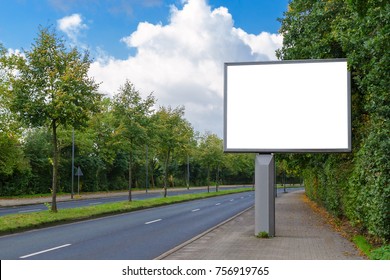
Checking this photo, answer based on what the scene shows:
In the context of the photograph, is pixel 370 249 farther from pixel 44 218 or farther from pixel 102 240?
pixel 44 218

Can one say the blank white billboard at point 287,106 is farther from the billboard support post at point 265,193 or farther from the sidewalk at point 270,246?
the sidewalk at point 270,246

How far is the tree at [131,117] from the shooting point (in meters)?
28.2

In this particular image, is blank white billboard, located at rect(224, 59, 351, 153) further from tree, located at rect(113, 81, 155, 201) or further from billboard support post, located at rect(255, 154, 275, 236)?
tree, located at rect(113, 81, 155, 201)

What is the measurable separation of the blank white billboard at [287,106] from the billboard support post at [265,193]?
0.42m

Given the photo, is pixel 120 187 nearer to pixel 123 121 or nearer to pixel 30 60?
pixel 123 121

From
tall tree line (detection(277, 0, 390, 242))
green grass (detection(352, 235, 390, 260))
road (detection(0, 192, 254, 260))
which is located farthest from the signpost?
road (detection(0, 192, 254, 260))

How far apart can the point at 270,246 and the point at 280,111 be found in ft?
13.2

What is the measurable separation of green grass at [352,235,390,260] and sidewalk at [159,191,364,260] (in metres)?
0.21

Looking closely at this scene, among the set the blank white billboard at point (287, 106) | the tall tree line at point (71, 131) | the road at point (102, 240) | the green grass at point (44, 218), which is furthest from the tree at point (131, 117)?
the blank white billboard at point (287, 106)

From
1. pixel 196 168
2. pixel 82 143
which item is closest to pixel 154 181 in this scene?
pixel 196 168

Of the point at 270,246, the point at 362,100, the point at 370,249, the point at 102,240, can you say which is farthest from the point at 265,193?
the point at 362,100

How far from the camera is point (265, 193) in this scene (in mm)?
14055

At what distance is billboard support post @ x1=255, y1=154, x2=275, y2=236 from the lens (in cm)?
1403

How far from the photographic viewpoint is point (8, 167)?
35.2m
